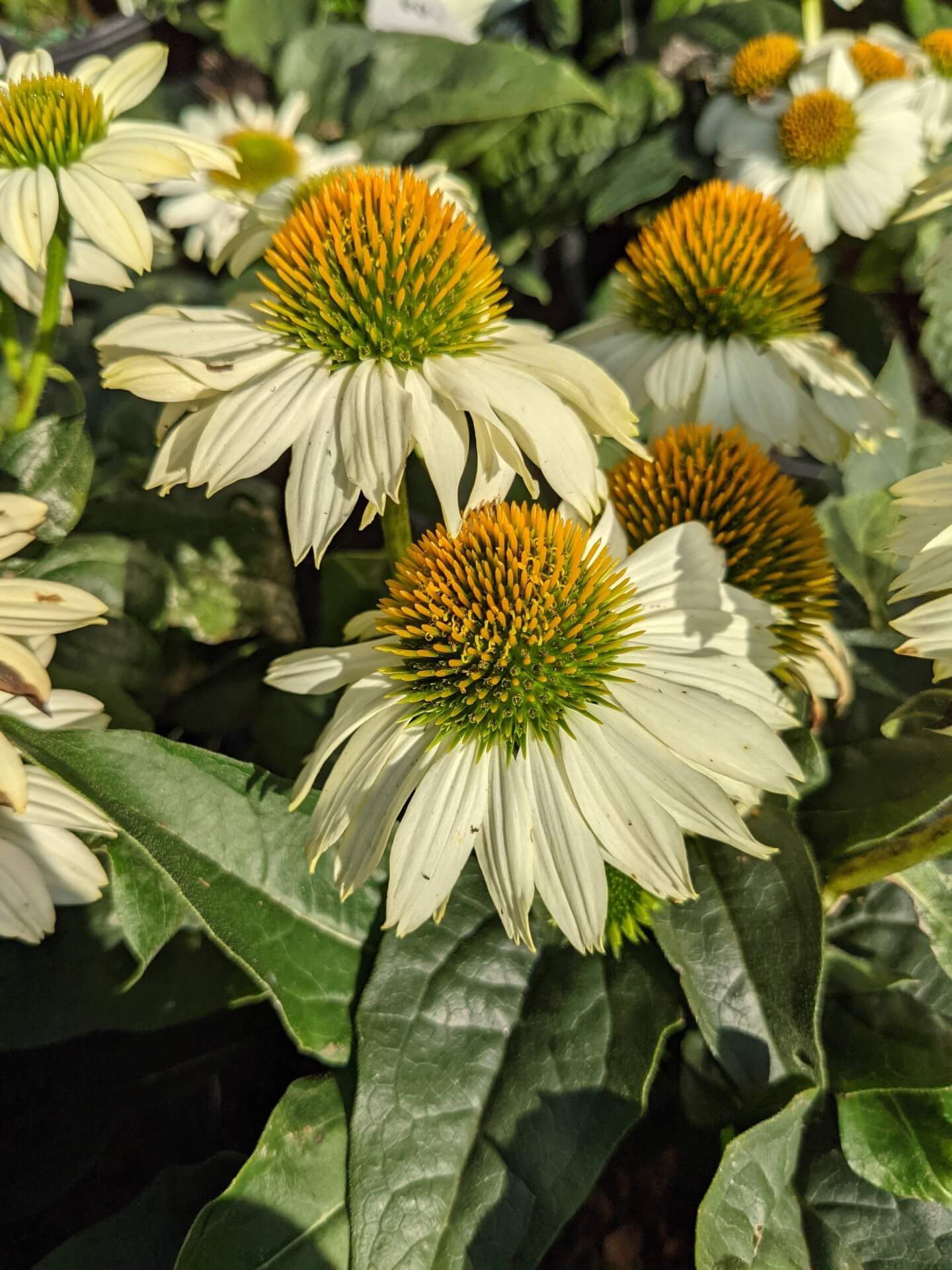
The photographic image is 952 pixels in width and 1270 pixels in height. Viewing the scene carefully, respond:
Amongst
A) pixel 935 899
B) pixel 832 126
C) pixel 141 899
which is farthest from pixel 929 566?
pixel 832 126

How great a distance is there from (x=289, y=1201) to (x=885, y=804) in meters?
0.51

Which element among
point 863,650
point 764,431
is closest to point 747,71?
point 764,431

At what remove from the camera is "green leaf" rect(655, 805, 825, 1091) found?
595mm

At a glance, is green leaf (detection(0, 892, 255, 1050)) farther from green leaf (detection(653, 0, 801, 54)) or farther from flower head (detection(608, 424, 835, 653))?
green leaf (detection(653, 0, 801, 54))

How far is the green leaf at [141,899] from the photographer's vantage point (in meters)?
0.63

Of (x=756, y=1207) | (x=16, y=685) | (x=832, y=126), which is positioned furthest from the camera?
(x=832, y=126)

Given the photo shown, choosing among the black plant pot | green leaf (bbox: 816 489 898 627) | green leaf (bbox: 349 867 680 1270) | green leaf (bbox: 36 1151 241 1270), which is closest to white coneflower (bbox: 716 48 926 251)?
green leaf (bbox: 816 489 898 627)

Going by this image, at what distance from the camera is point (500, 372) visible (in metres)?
0.56

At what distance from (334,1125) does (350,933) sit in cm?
13

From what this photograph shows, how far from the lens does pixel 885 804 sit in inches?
26.4

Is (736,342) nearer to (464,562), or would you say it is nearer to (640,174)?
(464,562)

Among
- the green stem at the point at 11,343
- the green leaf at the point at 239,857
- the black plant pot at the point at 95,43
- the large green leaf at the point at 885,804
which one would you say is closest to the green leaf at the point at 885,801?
the large green leaf at the point at 885,804

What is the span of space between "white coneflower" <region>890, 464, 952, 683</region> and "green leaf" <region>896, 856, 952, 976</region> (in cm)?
25

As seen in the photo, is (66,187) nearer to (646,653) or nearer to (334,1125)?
(646,653)
